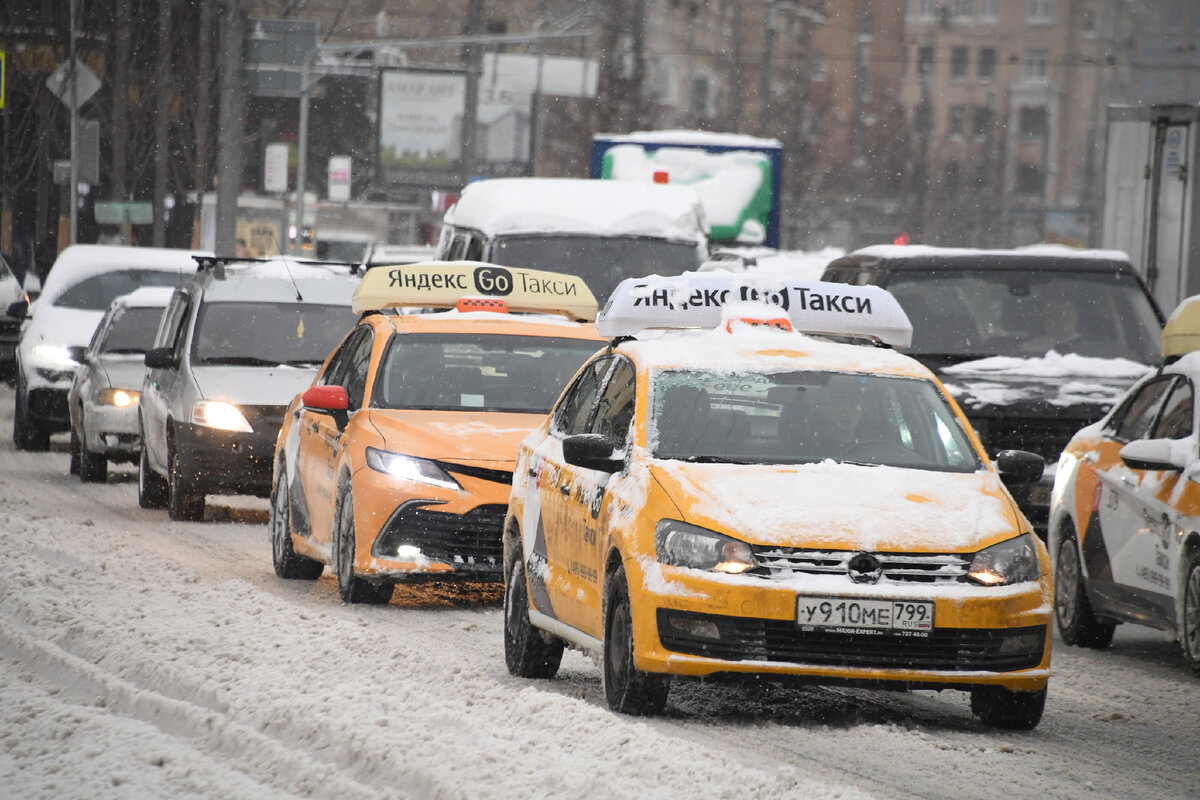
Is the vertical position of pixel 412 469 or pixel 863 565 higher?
pixel 863 565

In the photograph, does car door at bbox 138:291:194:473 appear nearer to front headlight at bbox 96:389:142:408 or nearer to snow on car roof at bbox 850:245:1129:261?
front headlight at bbox 96:389:142:408

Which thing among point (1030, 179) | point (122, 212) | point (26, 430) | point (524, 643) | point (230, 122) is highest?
point (1030, 179)

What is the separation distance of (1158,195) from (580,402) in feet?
38.1

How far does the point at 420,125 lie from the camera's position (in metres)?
57.2

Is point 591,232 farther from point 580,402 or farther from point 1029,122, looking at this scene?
point 1029,122

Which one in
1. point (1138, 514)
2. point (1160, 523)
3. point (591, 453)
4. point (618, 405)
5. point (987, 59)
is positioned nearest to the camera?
point (591, 453)

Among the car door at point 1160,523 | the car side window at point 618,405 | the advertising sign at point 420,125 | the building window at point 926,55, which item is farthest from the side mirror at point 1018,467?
the building window at point 926,55

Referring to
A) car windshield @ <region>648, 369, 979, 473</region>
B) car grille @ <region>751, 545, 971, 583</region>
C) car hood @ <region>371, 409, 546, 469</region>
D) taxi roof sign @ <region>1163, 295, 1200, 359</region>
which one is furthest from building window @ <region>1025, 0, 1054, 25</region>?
car grille @ <region>751, 545, 971, 583</region>

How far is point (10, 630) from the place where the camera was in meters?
9.38

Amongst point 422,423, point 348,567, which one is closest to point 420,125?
point 422,423

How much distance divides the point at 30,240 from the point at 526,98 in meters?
21.2

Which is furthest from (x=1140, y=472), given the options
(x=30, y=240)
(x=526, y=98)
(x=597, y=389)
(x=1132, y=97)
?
(x=1132, y=97)

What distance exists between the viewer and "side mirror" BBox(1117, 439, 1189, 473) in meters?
9.70

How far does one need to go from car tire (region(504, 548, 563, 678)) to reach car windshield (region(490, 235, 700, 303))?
9.26 meters
